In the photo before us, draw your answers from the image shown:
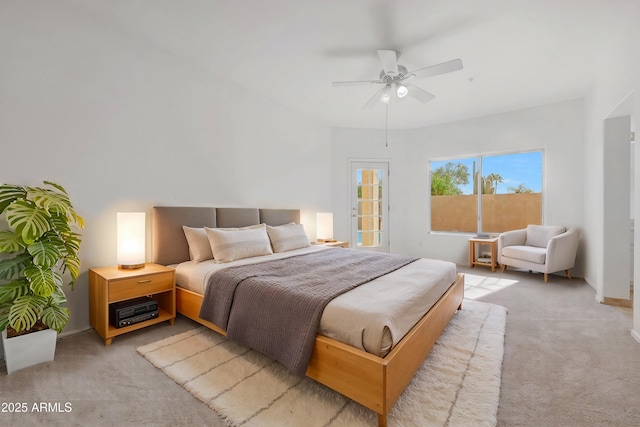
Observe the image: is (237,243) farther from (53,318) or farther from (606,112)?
(606,112)

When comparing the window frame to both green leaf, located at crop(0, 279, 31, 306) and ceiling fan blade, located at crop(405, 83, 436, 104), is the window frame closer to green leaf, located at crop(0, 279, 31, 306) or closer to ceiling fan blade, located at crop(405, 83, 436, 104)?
ceiling fan blade, located at crop(405, 83, 436, 104)

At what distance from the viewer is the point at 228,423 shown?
4.77ft

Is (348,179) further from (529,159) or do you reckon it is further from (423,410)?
(423,410)

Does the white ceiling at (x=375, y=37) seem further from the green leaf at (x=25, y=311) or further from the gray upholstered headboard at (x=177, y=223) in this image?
the green leaf at (x=25, y=311)

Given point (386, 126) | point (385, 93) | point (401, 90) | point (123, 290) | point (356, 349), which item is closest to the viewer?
point (356, 349)

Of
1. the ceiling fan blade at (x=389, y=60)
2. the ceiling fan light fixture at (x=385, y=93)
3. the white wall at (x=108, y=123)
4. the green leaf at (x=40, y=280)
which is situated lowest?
the green leaf at (x=40, y=280)

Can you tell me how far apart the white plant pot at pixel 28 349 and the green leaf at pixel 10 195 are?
0.86 m

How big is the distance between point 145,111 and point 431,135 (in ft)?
16.0

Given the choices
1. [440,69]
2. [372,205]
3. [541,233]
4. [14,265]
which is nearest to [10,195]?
[14,265]

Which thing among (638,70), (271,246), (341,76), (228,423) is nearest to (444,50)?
(341,76)

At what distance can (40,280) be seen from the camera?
1828 millimetres

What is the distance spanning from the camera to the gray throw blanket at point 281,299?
1707mm

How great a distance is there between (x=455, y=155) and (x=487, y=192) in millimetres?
899

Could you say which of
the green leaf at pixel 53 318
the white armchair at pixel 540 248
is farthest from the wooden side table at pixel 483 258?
the green leaf at pixel 53 318
